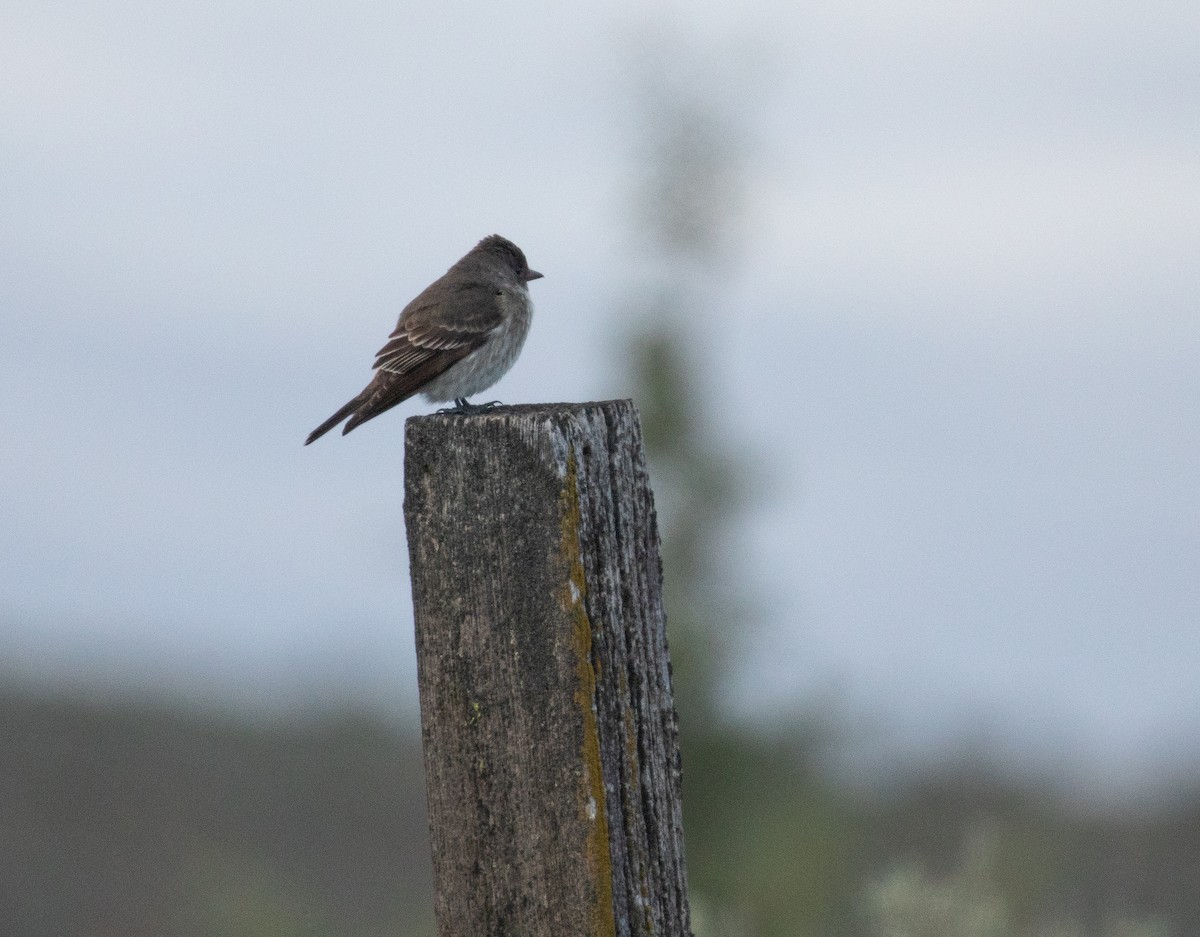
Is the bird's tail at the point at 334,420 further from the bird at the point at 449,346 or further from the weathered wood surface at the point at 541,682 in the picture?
the weathered wood surface at the point at 541,682

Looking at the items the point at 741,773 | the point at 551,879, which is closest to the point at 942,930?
the point at 741,773

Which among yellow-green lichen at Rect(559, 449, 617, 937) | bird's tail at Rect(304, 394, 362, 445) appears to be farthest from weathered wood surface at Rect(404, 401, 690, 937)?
bird's tail at Rect(304, 394, 362, 445)

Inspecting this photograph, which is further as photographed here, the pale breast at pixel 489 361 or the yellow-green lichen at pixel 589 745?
the pale breast at pixel 489 361

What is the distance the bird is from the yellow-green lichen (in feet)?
13.0

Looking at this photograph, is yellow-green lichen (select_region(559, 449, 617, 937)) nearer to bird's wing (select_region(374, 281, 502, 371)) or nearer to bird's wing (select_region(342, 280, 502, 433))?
bird's wing (select_region(342, 280, 502, 433))

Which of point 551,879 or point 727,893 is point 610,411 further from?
point 727,893

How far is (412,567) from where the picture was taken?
9.91 feet

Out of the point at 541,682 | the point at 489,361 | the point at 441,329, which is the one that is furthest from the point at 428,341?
the point at 541,682

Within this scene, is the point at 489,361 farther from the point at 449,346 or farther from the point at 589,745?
the point at 589,745

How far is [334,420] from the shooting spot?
6668 mm

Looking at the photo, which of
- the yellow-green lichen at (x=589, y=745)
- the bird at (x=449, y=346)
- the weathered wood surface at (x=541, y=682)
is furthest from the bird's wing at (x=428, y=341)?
the yellow-green lichen at (x=589, y=745)

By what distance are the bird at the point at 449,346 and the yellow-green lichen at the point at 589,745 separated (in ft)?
13.0

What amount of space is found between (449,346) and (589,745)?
→ 14.5ft

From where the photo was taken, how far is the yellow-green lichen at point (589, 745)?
280 centimetres
